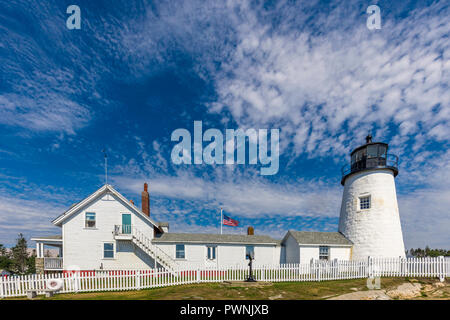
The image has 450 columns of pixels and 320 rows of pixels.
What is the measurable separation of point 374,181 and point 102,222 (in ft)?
87.5

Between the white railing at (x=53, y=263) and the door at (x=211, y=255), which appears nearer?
the white railing at (x=53, y=263)

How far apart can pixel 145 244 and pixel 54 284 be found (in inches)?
361

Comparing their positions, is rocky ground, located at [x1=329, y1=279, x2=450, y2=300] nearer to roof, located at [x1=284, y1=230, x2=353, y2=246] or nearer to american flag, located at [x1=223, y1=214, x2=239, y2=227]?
roof, located at [x1=284, y1=230, x2=353, y2=246]

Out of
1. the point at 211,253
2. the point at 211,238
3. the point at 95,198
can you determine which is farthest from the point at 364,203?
the point at 95,198

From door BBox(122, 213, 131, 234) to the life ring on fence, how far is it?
895 centimetres

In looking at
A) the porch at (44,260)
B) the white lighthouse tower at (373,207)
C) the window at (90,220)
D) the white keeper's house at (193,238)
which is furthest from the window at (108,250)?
the white lighthouse tower at (373,207)

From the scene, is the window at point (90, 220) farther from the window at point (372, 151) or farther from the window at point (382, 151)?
the window at point (382, 151)

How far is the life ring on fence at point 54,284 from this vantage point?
11.9 metres

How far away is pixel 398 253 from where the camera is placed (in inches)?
752

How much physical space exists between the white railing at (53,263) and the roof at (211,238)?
855 centimetres

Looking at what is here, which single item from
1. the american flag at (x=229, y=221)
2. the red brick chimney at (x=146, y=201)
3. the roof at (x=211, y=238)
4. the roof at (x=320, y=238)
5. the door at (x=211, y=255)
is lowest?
the door at (x=211, y=255)

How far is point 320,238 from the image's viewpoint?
70.0ft
